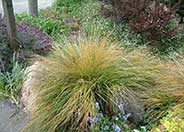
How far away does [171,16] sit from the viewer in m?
5.89

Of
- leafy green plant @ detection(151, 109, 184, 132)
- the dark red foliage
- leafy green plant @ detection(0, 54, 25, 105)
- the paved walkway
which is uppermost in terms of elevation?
leafy green plant @ detection(151, 109, 184, 132)

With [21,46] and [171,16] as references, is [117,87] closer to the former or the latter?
[21,46]

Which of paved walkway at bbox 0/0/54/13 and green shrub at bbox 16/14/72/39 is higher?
green shrub at bbox 16/14/72/39

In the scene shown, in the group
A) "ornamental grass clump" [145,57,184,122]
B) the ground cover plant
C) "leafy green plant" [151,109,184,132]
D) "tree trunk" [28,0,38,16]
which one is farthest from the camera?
"tree trunk" [28,0,38,16]

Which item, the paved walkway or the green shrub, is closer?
the green shrub

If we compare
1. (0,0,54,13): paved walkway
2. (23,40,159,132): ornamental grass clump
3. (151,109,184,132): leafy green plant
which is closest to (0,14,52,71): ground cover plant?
(23,40,159,132): ornamental grass clump

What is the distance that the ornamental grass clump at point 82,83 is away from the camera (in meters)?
3.23

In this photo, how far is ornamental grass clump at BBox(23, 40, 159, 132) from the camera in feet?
10.6

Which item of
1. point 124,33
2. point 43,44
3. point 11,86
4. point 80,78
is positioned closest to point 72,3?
point 124,33

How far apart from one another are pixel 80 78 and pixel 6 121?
0.84m

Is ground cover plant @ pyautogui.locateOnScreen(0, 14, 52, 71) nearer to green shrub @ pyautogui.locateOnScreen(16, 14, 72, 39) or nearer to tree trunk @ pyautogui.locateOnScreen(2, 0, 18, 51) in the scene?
tree trunk @ pyautogui.locateOnScreen(2, 0, 18, 51)

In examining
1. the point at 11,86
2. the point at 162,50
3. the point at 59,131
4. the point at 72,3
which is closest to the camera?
the point at 59,131

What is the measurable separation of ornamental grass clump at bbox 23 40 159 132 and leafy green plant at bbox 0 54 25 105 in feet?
1.74

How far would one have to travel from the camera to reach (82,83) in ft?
11.0
